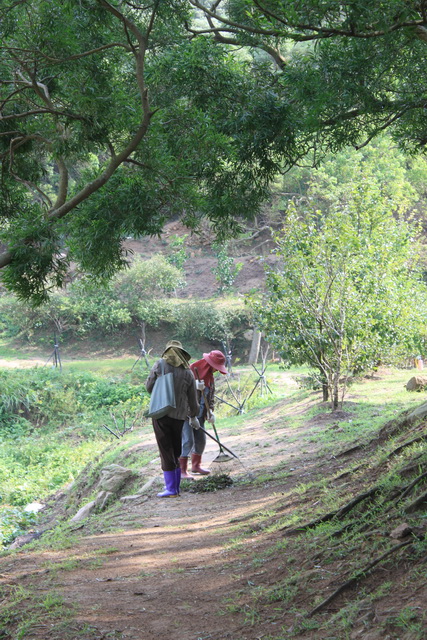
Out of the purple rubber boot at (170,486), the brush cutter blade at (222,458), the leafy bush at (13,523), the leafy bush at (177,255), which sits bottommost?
the leafy bush at (13,523)

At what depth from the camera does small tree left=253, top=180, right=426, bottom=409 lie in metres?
11.6

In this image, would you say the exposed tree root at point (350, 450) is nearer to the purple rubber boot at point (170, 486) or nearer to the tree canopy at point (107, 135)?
the purple rubber boot at point (170, 486)

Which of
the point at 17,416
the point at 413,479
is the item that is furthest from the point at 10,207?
the point at 17,416

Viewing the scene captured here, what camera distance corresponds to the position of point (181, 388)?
8.05 m

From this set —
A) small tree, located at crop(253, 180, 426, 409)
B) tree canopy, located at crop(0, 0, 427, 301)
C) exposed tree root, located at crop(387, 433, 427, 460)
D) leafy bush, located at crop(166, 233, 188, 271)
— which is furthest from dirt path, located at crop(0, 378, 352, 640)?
leafy bush, located at crop(166, 233, 188, 271)

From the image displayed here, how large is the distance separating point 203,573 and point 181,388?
330cm

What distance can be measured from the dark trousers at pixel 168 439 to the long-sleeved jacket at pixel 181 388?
13cm

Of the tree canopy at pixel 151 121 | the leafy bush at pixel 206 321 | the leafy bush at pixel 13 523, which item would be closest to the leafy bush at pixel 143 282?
the leafy bush at pixel 206 321

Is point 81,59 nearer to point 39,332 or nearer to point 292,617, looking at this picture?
point 292,617

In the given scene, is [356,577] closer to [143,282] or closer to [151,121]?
[151,121]

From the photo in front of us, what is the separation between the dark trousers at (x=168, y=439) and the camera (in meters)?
7.99

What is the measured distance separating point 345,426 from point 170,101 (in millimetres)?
5658

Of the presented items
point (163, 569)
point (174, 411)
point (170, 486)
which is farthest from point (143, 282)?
point (163, 569)

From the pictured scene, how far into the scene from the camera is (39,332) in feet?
116
